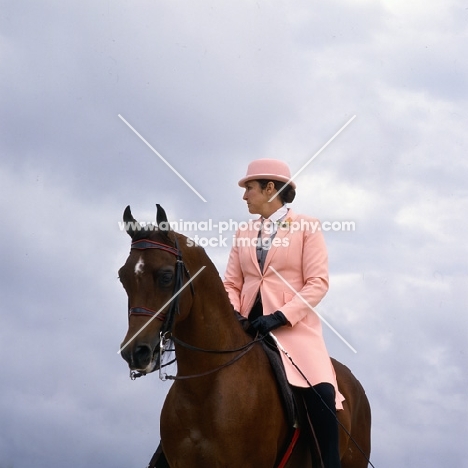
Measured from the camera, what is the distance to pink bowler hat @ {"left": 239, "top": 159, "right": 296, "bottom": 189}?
1106cm

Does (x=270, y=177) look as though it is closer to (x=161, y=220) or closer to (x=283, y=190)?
(x=283, y=190)

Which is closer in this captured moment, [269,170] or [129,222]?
[129,222]

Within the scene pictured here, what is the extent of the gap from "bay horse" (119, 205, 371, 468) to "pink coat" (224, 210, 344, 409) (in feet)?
2.16

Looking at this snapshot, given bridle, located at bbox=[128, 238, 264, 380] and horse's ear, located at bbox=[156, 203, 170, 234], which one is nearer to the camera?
bridle, located at bbox=[128, 238, 264, 380]

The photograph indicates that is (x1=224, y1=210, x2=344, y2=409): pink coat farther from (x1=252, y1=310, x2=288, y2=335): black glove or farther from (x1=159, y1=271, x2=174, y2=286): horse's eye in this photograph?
(x1=159, y1=271, x2=174, y2=286): horse's eye

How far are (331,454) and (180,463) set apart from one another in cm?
206

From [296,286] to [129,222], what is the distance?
2.64 metres

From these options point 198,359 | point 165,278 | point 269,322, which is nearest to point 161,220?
point 165,278

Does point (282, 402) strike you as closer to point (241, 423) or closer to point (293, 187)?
point (241, 423)

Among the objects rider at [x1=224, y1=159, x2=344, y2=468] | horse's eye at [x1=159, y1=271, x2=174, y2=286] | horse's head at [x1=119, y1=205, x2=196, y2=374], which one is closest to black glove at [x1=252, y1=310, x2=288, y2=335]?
rider at [x1=224, y1=159, x2=344, y2=468]

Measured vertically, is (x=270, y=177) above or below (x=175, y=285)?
above

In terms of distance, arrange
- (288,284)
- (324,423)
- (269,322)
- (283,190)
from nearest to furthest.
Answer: (324,423) < (269,322) < (288,284) < (283,190)

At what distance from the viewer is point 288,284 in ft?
36.2

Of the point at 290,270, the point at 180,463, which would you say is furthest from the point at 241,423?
the point at 290,270
